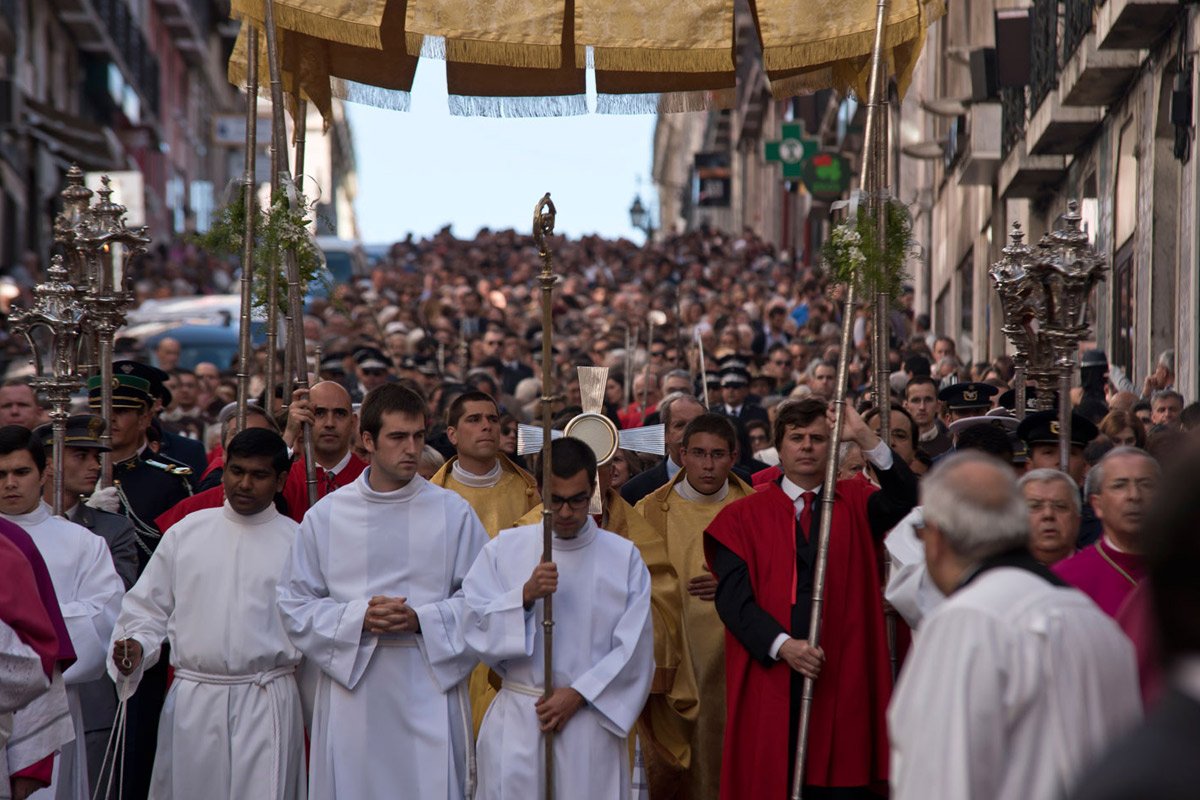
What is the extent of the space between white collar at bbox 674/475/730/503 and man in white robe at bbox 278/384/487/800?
1.77 metres

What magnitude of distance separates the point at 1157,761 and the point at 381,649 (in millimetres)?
4655

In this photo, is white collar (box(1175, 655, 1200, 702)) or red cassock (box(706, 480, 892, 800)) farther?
red cassock (box(706, 480, 892, 800))

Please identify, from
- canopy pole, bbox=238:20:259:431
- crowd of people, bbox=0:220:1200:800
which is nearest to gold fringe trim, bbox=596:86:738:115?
crowd of people, bbox=0:220:1200:800

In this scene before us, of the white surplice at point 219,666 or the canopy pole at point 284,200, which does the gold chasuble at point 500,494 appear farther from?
the white surplice at point 219,666

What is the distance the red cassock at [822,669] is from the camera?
7477 millimetres

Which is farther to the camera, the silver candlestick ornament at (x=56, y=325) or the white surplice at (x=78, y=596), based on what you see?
the silver candlestick ornament at (x=56, y=325)

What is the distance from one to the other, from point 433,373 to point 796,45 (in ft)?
31.9

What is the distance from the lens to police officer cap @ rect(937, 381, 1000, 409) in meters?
10.7

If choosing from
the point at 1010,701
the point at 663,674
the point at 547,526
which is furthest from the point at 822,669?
the point at 1010,701

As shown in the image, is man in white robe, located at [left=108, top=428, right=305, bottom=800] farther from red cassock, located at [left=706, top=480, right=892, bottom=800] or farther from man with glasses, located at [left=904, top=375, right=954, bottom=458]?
man with glasses, located at [left=904, top=375, right=954, bottom=458]

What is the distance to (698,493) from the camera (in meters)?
8.83

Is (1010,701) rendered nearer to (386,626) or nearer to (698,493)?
(386,626)

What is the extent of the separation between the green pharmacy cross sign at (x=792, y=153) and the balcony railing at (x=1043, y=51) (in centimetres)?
1562

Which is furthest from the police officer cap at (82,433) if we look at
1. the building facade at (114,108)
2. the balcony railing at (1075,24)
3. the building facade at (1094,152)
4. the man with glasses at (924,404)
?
the building facade at (114,108)
